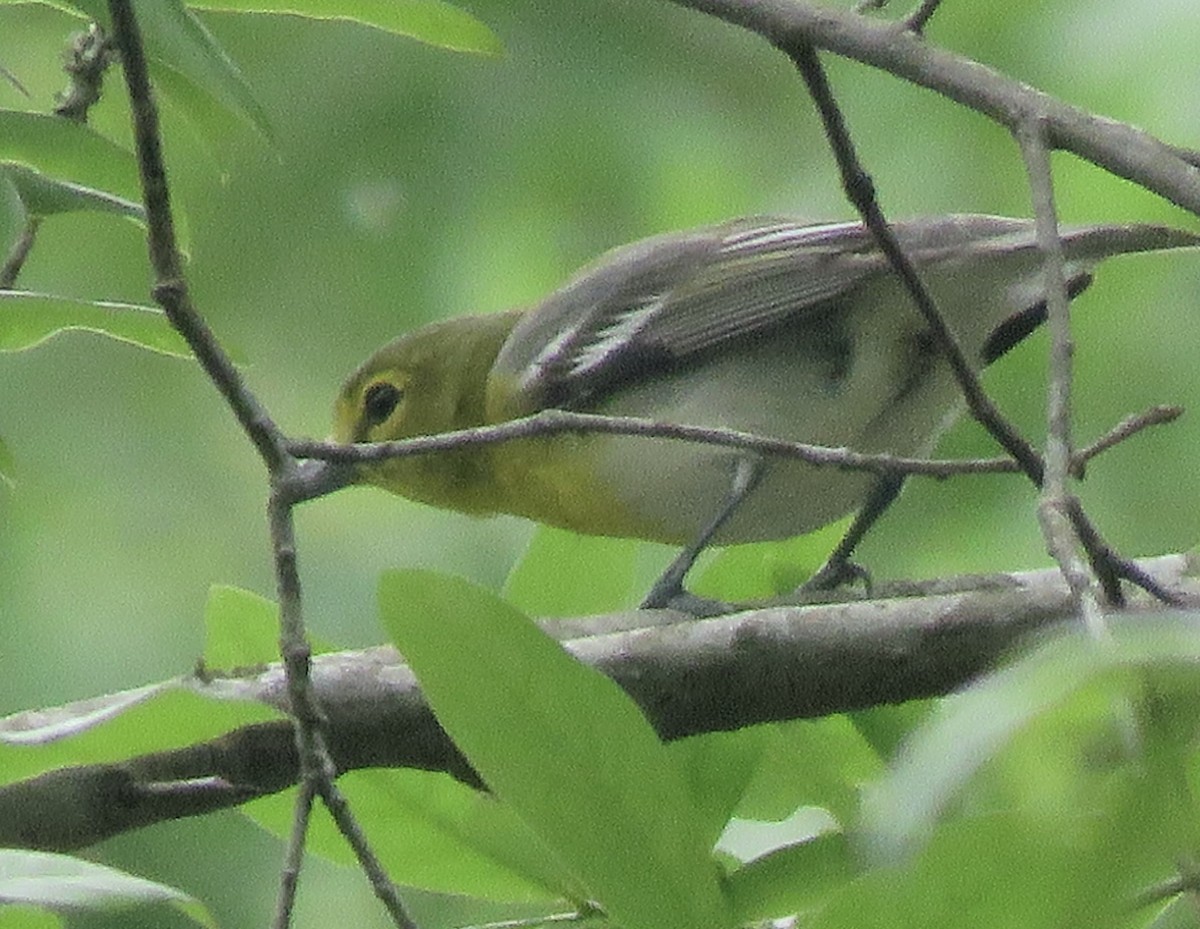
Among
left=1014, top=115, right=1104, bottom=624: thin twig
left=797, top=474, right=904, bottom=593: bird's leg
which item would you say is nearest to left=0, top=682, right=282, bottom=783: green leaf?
left=1014, top=115, right=1104, bottom=624: thin twig

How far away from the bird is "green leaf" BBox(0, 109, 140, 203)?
781 millimetres

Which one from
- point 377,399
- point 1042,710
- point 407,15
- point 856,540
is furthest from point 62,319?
point 377,399

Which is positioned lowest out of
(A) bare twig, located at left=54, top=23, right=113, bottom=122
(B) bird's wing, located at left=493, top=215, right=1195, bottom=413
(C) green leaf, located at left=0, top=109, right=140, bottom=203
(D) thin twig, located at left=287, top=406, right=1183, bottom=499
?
(D) thin twig, located at left=287, top=406, right=1183, bottom=499

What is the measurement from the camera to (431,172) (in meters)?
2.63

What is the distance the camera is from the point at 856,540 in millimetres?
1666

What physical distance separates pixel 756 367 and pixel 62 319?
107 centimetres

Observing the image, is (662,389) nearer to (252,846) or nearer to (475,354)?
(475,354)

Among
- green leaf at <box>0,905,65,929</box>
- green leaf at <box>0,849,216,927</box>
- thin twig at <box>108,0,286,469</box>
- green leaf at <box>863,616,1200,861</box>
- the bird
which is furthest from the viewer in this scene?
the bird

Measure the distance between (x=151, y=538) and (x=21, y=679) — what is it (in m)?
0.35

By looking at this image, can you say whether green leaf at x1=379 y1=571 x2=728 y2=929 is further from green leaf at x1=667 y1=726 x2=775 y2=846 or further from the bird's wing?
the bird's wing

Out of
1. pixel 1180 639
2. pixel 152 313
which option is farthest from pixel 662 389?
pixel 1180 639

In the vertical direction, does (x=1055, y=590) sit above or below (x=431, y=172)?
below

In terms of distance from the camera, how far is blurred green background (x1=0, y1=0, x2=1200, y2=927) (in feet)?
7.50

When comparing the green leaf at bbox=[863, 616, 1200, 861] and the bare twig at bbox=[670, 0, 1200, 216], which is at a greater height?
the bare twig at bbox=[670, 0, 1200, 216]
